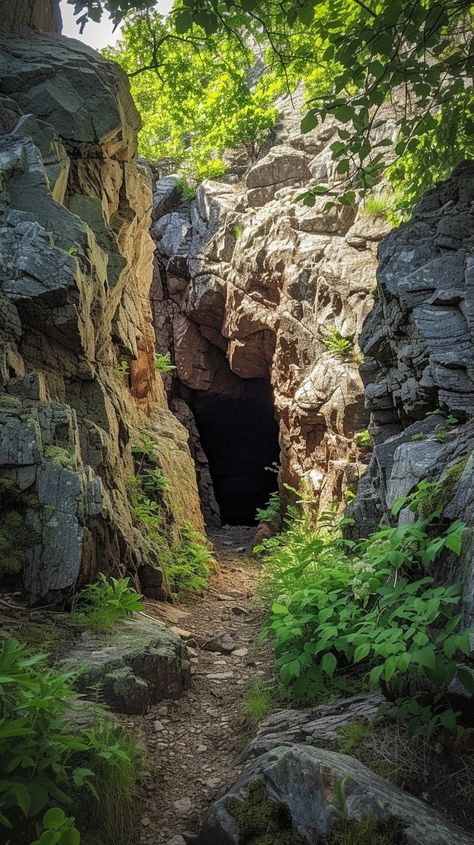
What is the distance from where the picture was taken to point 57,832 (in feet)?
6.70

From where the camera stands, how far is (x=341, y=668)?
397 centimetres

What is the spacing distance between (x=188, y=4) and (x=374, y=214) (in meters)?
10.8

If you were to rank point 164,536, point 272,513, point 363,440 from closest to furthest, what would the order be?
1. point 164,536
2. point 363,440
3. point 272,513

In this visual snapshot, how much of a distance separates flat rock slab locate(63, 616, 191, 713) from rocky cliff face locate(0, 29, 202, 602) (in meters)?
0.88

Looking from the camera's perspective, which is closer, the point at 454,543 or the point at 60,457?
the point at 454,543

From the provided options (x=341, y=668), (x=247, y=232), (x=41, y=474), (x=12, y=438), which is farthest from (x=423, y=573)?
(x=247, y=232)

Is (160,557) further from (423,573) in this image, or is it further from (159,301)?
(159,301)

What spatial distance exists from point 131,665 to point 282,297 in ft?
38.9

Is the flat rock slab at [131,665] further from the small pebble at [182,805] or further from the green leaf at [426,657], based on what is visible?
the green leaf at [426,657]

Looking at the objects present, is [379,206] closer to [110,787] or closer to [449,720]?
[449,720]

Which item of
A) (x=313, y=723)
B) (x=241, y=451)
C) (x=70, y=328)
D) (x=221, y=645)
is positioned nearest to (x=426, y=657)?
(x=313, y=723)

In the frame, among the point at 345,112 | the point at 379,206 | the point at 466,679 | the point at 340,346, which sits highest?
the point at 379,206

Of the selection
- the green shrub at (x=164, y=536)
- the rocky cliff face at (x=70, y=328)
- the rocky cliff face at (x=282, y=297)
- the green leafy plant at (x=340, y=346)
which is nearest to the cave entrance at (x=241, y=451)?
the rocky cliff face at (x=282, y=297)

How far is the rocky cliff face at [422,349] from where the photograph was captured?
5.33 meters
